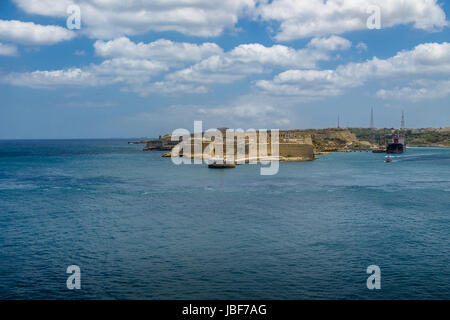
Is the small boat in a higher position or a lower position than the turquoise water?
higher

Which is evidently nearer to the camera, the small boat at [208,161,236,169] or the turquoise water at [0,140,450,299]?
the turquoise water at [0,140,450,299]

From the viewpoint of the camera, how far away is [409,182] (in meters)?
39.2

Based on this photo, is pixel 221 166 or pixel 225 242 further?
pixel 221 166

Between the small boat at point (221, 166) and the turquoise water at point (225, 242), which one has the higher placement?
the small boat at point (221, 166)

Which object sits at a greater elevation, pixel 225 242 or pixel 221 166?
pixel 221 166

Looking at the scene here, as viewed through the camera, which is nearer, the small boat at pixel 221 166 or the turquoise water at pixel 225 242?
the turquoise water at pixel 225 242

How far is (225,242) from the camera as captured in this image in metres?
17.5

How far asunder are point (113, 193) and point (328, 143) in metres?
87.2

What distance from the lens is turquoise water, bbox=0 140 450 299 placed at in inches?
496

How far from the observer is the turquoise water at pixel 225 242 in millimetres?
12602
